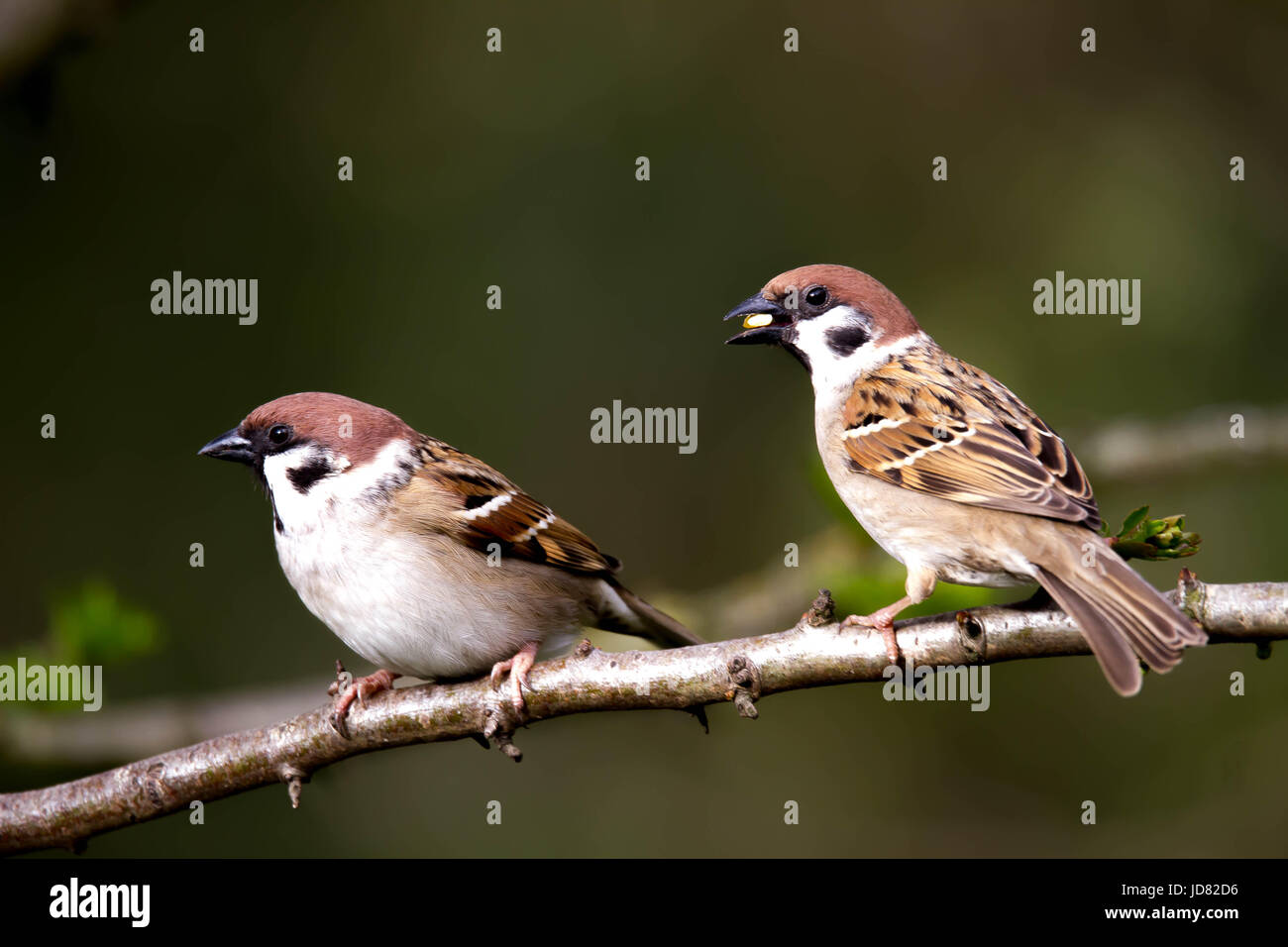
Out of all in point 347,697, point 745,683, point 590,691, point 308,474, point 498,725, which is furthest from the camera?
point 308,474

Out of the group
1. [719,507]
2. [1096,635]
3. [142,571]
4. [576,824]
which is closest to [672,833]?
[576,824]

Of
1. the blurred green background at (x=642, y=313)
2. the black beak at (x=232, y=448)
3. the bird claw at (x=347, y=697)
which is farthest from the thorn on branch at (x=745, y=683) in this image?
the blurred green background at (x=642, y=313)

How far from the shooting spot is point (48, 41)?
5445 millimetres

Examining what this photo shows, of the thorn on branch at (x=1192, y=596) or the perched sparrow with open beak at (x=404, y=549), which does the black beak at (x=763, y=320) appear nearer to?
the perched sparrow with open beak at (x=404, y=549)

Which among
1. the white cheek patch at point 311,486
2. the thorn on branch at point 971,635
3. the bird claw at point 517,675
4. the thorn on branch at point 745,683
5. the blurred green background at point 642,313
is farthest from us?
the blurred green background at point 642,313

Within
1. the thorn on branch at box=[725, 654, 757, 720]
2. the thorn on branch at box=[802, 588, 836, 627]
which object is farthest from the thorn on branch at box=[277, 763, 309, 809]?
the thorn on branch at box=[802, 588, 836, 627]

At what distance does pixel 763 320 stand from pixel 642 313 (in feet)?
13.3

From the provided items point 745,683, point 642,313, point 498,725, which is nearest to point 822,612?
point 745,683

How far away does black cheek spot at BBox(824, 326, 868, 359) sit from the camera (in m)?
3.49

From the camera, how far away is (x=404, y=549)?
3.49 m

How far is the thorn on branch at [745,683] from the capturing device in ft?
8.73

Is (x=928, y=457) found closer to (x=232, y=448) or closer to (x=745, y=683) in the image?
(x=745, y=683)

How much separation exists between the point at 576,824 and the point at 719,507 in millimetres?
1828

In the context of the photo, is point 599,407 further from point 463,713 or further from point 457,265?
point 463,713
